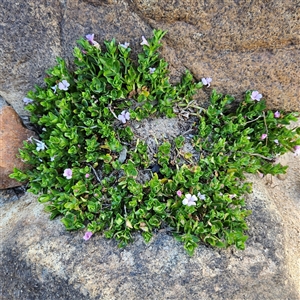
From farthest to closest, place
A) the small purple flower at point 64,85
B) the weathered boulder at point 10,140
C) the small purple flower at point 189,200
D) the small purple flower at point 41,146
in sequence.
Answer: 1. the weathered boulder at point 10,140
2. the small purple flower at point 41,146
3. the small purple flower at point 64,85
4. the small purple flower at point 189,200

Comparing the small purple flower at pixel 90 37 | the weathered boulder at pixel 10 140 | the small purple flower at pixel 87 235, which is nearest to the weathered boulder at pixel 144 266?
the small purple flower at pixel 87 235

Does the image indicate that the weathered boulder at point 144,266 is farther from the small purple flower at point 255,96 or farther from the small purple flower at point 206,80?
the small purple flower at point 206,80

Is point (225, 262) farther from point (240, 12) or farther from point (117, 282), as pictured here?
point (240, 12)

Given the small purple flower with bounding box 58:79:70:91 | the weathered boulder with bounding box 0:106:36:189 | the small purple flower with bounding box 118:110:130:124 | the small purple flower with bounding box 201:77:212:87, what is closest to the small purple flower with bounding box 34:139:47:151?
the weathered boulder with bounding box 0:106:36:189

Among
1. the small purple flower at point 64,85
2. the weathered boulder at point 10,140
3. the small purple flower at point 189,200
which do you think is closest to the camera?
the small purple flower at point 189,200

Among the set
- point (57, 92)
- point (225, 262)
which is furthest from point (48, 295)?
point (57, 92)

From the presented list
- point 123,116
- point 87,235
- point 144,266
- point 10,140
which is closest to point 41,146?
point 10,140

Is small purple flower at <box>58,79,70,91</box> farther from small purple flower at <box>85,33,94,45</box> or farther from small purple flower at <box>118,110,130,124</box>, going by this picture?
small purple flower at <box>118,110,130,124</box>

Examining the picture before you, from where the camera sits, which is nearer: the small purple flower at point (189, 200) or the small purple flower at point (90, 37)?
the small purple flower at point (189, 200)
